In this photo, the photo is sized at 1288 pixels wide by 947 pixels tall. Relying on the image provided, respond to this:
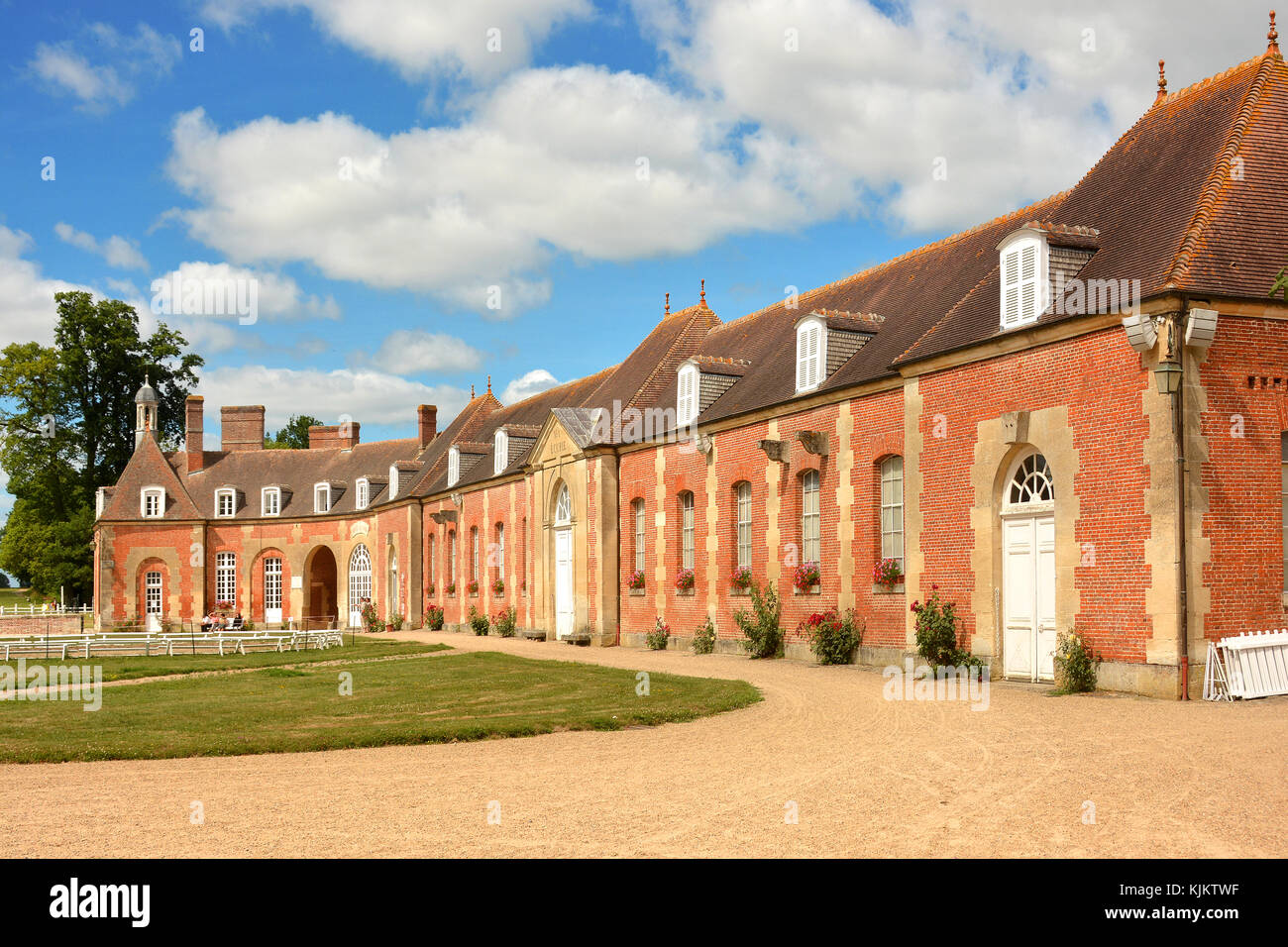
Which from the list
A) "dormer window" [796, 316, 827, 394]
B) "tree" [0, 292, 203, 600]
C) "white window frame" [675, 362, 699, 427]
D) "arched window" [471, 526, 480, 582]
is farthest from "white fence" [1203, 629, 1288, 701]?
"tree" [0, 292, 203, 600]

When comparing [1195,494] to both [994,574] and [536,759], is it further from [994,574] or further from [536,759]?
[536,759]

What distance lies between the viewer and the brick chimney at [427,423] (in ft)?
160

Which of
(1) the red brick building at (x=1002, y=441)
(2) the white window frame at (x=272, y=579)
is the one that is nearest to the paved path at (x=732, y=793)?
(1) the red brick building at (x=1002, y=441)

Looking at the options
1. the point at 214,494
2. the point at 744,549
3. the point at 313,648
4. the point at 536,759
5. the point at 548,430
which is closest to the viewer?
the point at 536,759

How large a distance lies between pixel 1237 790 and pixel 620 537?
816 inches

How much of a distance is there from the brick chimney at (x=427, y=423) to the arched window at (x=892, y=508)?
32.4 m

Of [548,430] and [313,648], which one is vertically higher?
[548,430]

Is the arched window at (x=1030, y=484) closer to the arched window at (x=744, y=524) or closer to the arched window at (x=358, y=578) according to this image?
the arched window at (x=744, y=524)

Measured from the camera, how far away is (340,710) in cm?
1310

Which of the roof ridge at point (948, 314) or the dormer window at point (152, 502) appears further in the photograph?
the dormer window at point (152, 502)

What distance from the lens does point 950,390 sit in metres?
17.0

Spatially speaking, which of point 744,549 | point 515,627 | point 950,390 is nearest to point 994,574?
point 950,390

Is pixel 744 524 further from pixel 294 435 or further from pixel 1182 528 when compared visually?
pixel 294 435

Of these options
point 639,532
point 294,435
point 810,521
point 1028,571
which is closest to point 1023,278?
point 1028,571
